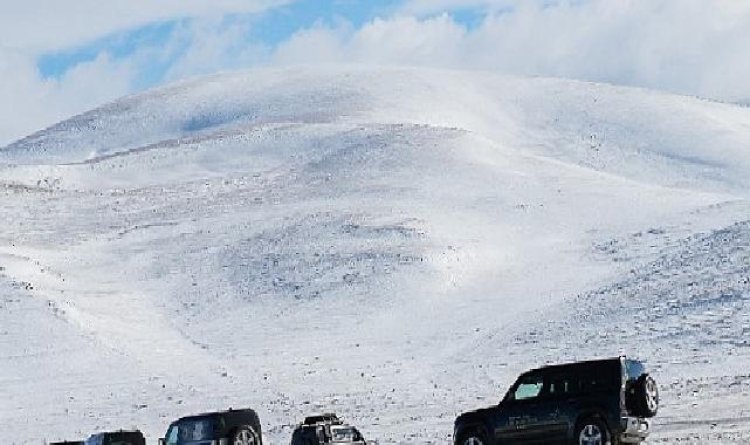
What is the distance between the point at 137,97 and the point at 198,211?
3995 inches

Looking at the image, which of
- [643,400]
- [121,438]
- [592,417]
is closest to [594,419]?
[592,417]

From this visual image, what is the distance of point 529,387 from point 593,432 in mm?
1882

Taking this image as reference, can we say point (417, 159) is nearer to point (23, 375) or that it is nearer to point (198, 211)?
point (198, 211)

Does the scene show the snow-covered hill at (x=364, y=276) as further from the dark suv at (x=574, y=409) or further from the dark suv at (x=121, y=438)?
the dark suv at (x=121, y=438)

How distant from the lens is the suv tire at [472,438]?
28250 mm

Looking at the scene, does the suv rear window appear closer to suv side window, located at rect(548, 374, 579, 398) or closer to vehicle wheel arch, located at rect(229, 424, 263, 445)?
suv side window, located at rect(548, 374, 579, 398)

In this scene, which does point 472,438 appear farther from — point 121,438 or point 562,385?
point 121,438

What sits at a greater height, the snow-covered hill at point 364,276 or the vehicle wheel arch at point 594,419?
the snow-covered hill at point 364,276

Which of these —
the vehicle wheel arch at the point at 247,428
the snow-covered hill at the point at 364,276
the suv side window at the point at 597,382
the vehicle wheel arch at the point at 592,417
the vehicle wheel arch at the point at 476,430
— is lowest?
the vehicle wheel arch at the point at 592,417

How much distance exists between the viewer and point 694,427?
33.7 metres

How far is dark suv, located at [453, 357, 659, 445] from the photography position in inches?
1035

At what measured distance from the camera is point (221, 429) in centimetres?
3033

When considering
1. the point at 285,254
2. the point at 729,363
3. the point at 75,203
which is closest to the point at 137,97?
the point at 75,203

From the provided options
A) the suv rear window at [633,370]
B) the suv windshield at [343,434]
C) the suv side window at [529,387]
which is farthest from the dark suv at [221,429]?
the suv rear window at [633,370]
